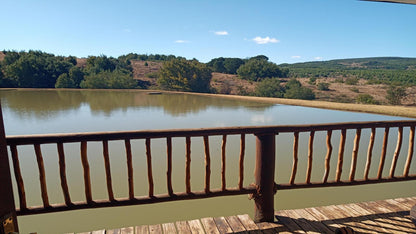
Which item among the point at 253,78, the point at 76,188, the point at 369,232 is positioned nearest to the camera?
the point at 369,232

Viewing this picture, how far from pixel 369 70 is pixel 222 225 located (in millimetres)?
62534

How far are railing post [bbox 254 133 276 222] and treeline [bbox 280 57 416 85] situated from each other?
118ft

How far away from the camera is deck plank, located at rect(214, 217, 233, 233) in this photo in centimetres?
193

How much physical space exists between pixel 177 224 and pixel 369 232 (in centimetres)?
151

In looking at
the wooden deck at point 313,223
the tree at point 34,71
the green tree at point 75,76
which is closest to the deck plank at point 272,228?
the wooden deck at point 313,223

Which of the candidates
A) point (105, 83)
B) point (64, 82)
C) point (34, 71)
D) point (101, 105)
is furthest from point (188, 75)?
point (34, 71)

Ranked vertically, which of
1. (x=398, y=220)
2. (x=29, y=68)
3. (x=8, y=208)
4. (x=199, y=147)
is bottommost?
(x=199, y=147)

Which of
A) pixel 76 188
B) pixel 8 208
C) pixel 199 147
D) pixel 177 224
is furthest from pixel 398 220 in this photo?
pixel 199 147

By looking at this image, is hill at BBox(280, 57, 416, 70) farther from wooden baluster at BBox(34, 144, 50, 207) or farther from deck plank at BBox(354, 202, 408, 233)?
wooden baluster at BBox(34, 144, 50, 207)

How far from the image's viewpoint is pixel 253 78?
3731 cm

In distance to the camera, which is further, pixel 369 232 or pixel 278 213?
pixel 278 213

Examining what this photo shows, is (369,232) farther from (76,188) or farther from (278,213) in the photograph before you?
(76,188)

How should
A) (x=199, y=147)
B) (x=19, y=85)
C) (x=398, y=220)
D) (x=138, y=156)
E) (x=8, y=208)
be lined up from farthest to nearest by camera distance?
(x=19, y=85) → (x=199, y=147) → (x=138, y=156) → (x=398, y=220) → (x=8, y=208)

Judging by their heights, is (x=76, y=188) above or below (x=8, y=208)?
below
